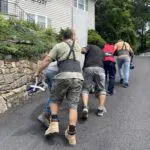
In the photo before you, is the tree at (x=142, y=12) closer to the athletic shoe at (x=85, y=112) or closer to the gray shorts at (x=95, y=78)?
the gray shorts at (x=95, y=78)

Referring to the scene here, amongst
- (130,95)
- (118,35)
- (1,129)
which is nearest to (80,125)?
(1,129)

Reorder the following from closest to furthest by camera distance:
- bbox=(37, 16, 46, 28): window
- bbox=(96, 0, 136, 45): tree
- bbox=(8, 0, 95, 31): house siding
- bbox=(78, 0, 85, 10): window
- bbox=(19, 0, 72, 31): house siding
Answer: bbox=(8, 0, 95, 31): house siding
bbox=(19, 0, 72, 31): house siding
bbox=(37, 16, 46, 28): window
bbox=(78, 0, 85, 10): window
bbox=(96, 0, 136, 45): tree

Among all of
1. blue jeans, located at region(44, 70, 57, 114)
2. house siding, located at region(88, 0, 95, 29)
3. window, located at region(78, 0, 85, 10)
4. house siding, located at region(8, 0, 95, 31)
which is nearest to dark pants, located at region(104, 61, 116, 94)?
blue jeans, located at region(44, 70, 57, 114)

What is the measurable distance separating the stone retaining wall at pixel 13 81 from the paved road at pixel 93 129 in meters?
0.27

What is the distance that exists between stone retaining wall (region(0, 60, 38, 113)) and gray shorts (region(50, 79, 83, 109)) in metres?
2.34

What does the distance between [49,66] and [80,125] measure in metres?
1.38

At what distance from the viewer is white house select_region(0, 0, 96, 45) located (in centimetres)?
1927

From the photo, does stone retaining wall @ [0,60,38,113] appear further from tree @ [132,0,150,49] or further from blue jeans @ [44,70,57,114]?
tree @ [132,0,150,49]

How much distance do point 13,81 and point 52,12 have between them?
14.2m

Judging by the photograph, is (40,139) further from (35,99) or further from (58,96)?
(35,99)

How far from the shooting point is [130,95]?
423 inches

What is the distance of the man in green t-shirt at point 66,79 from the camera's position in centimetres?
677

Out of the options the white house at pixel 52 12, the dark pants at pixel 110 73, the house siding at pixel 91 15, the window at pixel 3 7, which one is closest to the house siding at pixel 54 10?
the white house at pixel 52 12

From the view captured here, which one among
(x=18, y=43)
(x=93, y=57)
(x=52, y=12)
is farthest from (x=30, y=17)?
(x=93, y=57)
